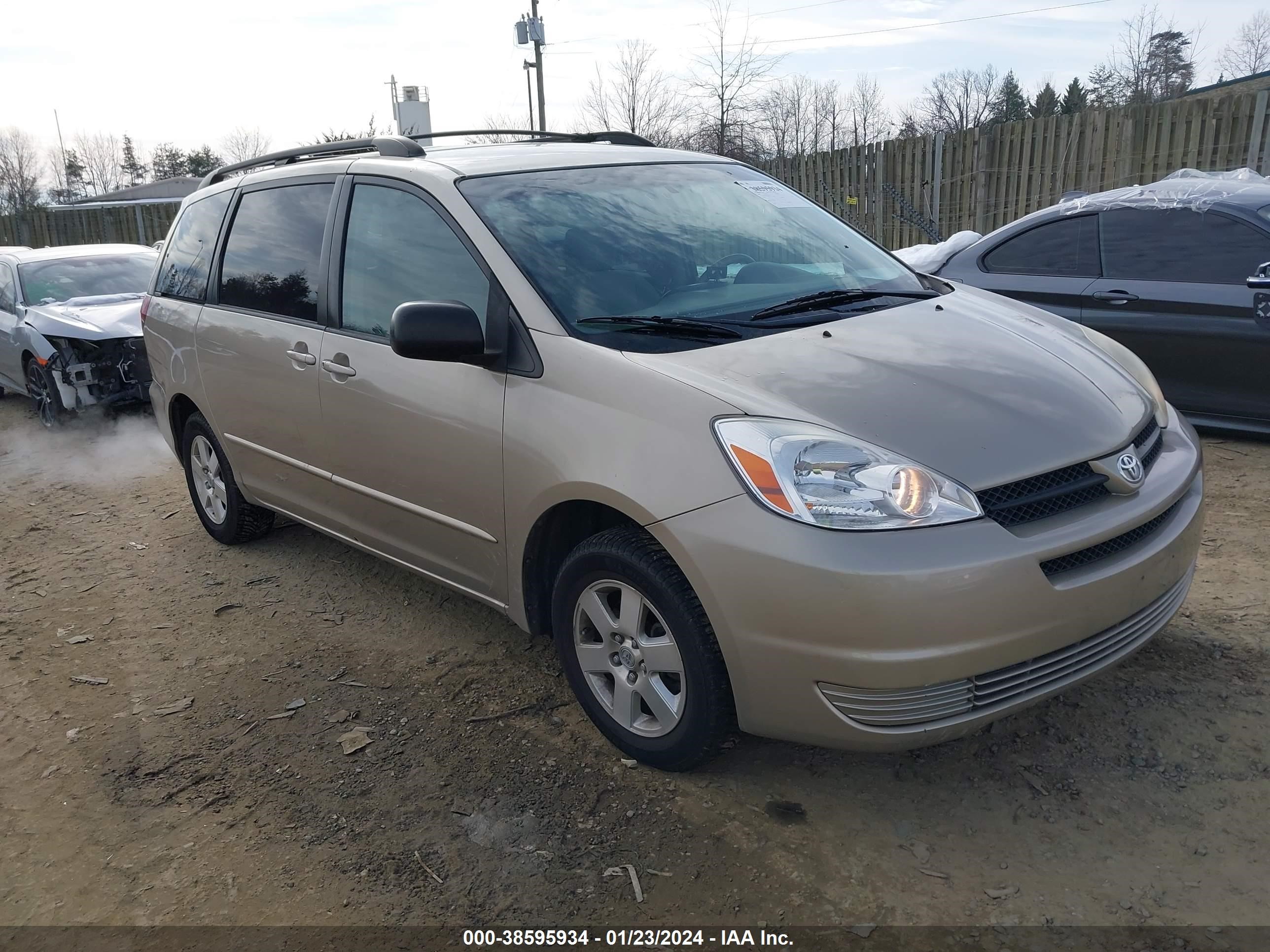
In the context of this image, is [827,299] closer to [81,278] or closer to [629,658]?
[629,658]

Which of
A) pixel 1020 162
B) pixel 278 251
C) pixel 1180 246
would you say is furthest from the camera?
pixel 1020 162

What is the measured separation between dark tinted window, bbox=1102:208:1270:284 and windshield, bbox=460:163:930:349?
2.75 meters

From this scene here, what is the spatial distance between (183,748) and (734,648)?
206 centimetres

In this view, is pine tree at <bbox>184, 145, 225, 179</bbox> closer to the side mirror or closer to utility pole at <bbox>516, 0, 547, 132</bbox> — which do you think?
utility pole at <bbox>516, 0, 547, 132</bbox>

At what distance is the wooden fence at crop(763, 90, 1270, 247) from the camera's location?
410 inches

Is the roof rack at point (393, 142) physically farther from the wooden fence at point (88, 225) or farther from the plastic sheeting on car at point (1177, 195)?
the wooden fence at point (88, 225)

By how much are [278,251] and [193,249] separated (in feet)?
3.57

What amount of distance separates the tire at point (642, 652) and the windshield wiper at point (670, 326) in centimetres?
64

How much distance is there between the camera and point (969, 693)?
2477 millimetres

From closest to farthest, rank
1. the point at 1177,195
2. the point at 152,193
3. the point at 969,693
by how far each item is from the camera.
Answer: the point at 969,693
the point at 1177,195
the point at 152,193

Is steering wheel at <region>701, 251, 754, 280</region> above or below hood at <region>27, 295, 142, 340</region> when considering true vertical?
above

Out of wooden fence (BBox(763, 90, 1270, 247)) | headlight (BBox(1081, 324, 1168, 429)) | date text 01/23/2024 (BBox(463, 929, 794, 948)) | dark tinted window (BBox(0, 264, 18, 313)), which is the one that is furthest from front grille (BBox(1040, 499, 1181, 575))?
dark tinted window (BBox(0, 264, 18, 313))

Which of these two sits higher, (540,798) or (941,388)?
(941,388)

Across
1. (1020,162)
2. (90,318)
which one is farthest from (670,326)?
(1020,162)
